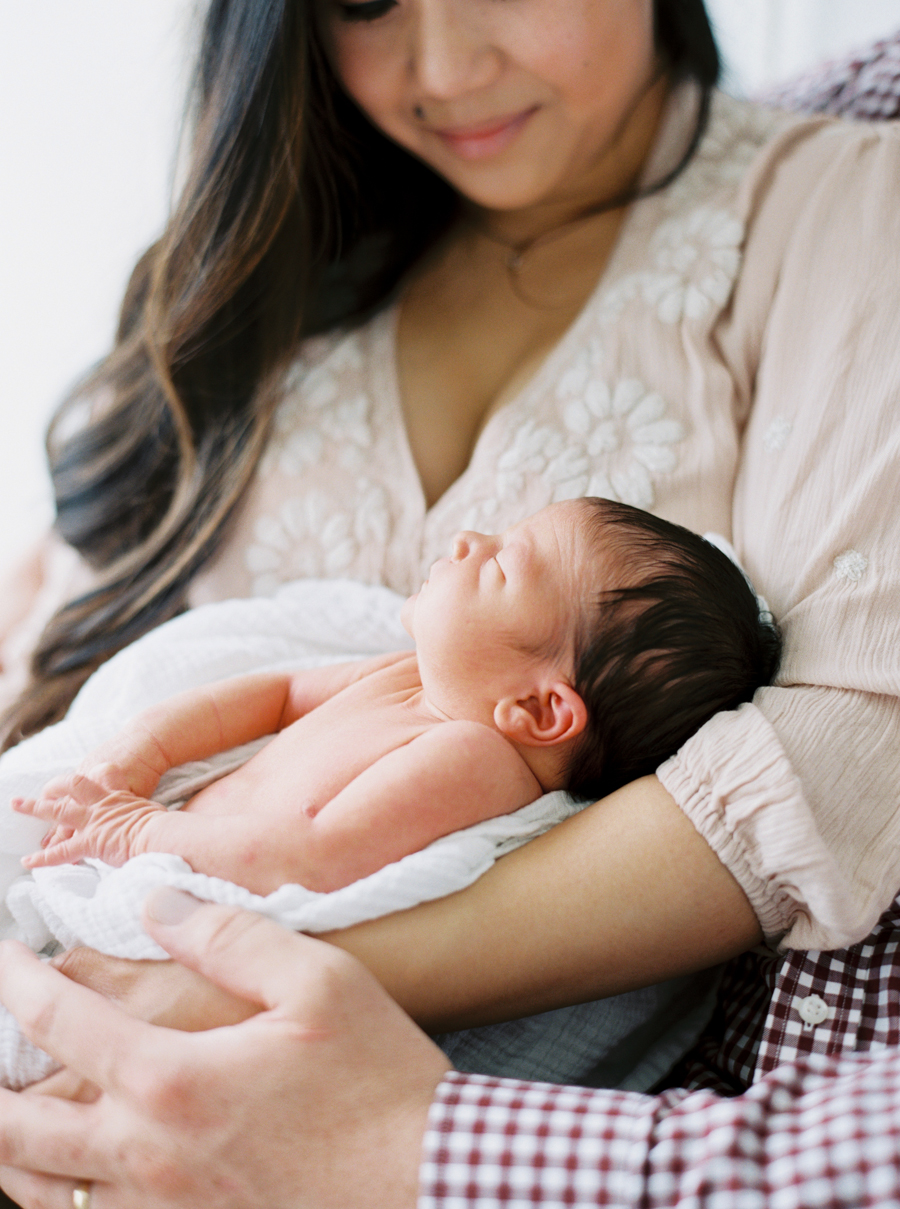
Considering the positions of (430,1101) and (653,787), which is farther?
(653,787)

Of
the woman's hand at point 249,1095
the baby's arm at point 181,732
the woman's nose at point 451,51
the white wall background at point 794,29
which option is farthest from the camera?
the white wall background at point 794,29

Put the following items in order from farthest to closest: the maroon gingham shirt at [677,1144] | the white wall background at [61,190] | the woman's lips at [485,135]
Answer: the white wall background at [61,190] → the woman's lips at [485,135] → the maroon gingham shirt at [677,1144]

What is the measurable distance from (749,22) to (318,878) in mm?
2883

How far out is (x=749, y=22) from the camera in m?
2.72

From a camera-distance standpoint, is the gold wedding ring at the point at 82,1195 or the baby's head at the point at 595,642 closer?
the gold wedding ring at the point at 82,1195

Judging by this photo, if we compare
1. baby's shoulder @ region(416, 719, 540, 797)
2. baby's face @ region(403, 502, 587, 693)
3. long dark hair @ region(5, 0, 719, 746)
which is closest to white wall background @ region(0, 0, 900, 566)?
long dark hair @ region(5, 0, 719, 746)

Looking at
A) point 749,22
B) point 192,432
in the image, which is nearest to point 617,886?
point 192,432

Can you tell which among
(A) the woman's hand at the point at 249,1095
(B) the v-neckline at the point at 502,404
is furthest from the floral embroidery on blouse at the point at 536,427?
(A) the woman's hand at the point at 249,1095

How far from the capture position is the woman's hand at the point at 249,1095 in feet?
2.49

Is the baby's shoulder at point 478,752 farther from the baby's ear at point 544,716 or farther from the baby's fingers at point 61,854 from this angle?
the baby's fingers at point 61,854

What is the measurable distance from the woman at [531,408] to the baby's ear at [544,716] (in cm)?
10

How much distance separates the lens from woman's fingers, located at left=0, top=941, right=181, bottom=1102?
79 centimetres

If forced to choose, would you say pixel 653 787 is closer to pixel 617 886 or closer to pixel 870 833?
pixel 617 886

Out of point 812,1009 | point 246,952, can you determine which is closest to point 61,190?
point 246,952
